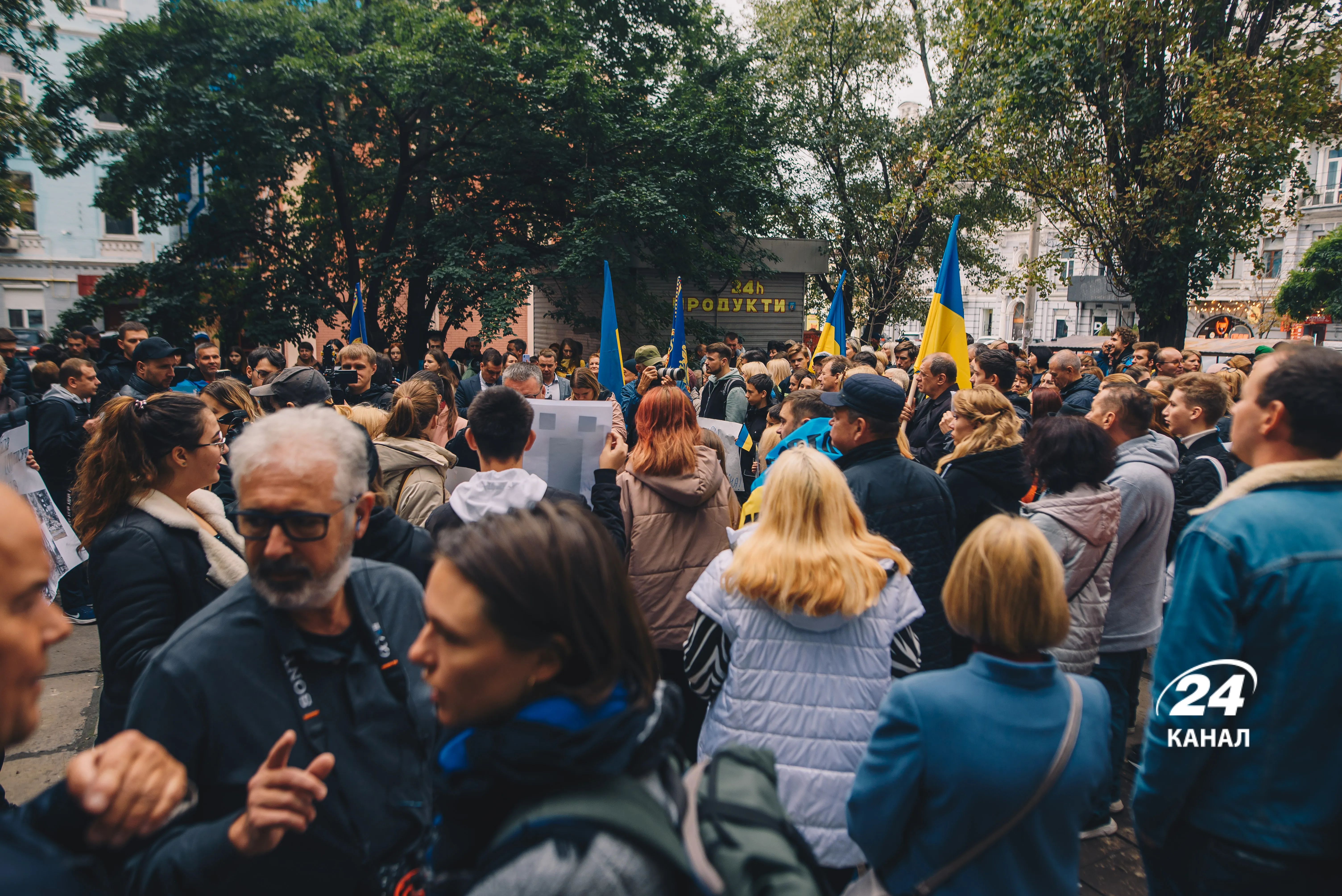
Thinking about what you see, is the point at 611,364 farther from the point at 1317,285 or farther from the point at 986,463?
the point at 1317,285

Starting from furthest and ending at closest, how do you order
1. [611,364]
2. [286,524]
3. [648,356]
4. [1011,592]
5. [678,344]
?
[678,344], [648,356], [611,364], [1011,592], [286,524]

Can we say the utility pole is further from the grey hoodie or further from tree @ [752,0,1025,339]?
the grey hoodie

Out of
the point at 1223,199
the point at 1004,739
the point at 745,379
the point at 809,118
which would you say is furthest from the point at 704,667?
the point at 809,118

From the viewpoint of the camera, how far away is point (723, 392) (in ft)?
25.7

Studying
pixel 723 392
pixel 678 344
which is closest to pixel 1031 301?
pixel 678 344

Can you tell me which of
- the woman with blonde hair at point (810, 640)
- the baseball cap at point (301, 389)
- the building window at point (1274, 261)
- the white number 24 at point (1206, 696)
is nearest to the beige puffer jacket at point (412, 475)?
the baseball cap at point (301, 389)

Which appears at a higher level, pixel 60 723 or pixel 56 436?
pixel 56 436

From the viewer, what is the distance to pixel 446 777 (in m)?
1.20

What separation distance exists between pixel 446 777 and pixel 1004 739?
4.35 ft

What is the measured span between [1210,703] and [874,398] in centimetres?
179

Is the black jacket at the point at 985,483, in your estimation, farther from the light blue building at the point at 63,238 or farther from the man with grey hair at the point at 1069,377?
the light blue building at the point at 63,238

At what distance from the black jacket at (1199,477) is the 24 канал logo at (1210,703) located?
2662 millimetres

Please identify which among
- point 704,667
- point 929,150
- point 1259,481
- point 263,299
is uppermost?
point 929,150

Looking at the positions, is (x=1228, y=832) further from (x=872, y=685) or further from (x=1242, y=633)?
(x=872, y=685)
